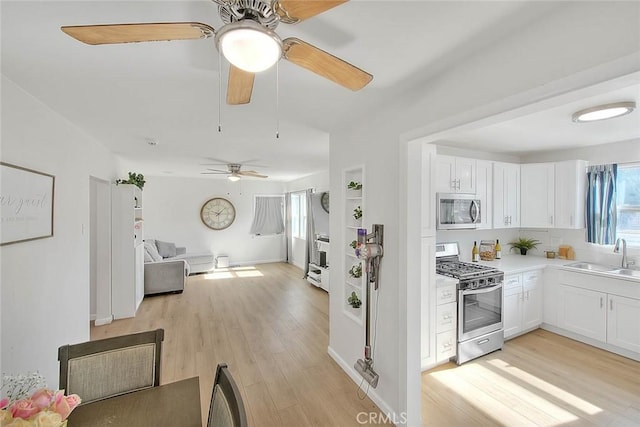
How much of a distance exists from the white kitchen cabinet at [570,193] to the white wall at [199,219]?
6.34 metres

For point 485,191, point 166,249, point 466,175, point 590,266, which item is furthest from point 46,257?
A: point 590,266

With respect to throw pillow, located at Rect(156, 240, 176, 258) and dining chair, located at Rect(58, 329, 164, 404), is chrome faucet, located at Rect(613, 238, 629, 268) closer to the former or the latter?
dining chair, located at Rect(58, 329, 164, 404)

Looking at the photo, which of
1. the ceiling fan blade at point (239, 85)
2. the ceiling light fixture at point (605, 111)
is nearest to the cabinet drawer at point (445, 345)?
the ceiling light fixture at point (605, 111)

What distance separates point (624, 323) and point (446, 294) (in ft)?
6.30

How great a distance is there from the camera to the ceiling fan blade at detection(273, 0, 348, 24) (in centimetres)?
82

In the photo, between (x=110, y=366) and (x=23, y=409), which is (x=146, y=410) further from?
(x=23, y=409)

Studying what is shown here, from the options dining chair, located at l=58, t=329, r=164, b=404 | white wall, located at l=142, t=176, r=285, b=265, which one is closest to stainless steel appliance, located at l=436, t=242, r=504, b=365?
dining chair, located at l=58, t=329, r=164, b=404

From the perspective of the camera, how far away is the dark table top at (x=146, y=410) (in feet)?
3.71

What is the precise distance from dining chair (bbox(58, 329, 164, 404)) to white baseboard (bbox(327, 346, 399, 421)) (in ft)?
5.36

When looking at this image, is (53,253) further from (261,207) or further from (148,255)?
(261,207)

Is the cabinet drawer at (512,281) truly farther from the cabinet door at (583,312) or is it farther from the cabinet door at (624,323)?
the cabinet door at (624,323)

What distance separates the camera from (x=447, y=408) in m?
2.18

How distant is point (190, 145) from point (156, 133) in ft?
1.82

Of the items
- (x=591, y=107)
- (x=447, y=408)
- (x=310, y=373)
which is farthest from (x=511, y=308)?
(x=310, y=373)
